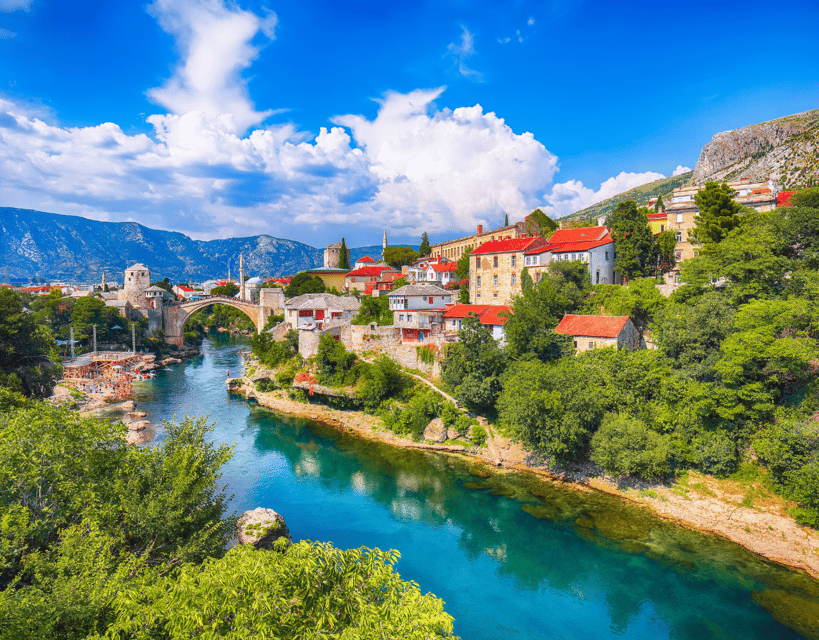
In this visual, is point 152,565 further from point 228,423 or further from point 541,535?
point 228,423

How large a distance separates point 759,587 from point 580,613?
593 centimetres

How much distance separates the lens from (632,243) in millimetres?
29922

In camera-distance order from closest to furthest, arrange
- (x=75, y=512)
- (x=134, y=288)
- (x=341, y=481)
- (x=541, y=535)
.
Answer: (x=75, y=512) → (x=541, y=535) → (x=341, y=481) → (x=134, y=288)

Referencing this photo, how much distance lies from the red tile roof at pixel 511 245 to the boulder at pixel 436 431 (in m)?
15.7

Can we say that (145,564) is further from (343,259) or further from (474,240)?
(343,259)

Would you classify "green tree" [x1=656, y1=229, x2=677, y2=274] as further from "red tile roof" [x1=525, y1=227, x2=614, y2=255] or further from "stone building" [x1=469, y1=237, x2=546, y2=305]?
"stone building" [x1=469, y1=237, x2=546, y2=305]

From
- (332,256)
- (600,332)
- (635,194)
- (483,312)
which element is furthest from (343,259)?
(635,194)

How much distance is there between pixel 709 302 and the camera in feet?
64.1

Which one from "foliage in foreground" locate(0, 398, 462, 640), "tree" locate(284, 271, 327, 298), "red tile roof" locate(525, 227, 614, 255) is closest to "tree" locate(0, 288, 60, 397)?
"foliage in foreground" locate(0, 398, 462, 640)

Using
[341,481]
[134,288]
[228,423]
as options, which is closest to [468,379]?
[341,481]

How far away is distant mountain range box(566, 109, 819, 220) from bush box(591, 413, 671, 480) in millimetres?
48532

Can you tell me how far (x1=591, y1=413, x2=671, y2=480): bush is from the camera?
17500mm

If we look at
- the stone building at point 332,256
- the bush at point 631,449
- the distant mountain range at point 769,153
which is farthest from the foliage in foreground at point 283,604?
the stone building at point 332,256

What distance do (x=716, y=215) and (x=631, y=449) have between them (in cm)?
1801
